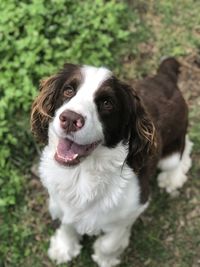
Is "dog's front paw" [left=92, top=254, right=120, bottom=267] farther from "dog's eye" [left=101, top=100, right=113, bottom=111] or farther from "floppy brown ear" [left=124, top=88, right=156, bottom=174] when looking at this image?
"dog's eye" [left=101, top=100, right=113, bottom=111]

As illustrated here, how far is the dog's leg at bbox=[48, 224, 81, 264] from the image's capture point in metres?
4.41

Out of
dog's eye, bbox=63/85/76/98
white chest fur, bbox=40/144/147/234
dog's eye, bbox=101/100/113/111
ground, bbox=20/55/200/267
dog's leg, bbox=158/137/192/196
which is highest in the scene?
dog's eye, bbox=63/85/76/98

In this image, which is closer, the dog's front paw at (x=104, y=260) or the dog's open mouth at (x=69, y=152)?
the dog's open mouth at (x=69, y=152)

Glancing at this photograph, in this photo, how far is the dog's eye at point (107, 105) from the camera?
309 centimetres

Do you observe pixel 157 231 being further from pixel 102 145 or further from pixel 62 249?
pixel 102 145

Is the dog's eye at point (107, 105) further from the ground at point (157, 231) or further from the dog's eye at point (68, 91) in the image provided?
the ground at point (157, 231)

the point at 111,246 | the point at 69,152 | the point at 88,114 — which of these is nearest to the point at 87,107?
the point at 88,114

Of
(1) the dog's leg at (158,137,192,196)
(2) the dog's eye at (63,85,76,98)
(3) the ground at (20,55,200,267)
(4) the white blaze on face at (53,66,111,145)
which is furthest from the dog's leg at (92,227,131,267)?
(2) the dog's eye at (63,85,76,98)

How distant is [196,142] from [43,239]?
5.48 feet

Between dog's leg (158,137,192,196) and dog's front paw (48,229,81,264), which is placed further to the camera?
dog's leg (158,137,192,196)

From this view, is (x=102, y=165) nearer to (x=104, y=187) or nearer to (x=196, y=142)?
(x=104, y=187)

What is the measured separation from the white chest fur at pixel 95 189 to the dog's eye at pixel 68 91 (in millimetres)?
413

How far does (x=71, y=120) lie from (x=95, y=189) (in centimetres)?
84

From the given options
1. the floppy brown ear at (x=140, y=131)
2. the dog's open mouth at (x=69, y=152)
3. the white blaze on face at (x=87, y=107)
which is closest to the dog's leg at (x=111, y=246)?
the floppy brown ear at (x=140, y=131)
